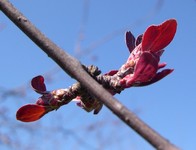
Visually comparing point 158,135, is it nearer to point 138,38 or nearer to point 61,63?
point 61,63

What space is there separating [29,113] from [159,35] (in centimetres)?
27

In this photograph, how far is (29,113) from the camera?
73cm

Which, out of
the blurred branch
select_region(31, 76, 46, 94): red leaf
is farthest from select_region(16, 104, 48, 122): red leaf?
the blurred branch

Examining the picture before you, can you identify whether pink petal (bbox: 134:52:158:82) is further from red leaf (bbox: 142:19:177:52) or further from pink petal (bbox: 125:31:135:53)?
pink petal (bbox: 125:31:135:53)

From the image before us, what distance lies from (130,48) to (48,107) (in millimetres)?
212

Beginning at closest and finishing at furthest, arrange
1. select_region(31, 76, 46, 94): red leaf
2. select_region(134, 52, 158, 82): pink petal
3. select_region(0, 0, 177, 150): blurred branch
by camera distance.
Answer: select_region(0, 0, 177, 150): blurred branch
select_region(134, 52, 158, 82): pink petal
select_region(31, 76, 46, 94): red leaf

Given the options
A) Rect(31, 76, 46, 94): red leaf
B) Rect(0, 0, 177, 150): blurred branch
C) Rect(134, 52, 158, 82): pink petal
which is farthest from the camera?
Rect(31, 76, 46, 94): red leaf

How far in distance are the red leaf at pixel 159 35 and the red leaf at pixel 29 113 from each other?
0.22 metres

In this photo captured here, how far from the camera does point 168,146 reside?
385mm

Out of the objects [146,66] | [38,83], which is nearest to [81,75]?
[146,66]

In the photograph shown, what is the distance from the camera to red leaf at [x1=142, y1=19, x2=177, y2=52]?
0.67m

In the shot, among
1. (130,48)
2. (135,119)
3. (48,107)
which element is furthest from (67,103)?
(135,119)

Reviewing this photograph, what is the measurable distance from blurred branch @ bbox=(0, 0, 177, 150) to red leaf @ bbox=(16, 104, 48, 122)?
176 mm

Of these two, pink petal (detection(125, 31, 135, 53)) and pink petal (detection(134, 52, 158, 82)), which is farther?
pink petal (detection(125, 31, 135, 53))
